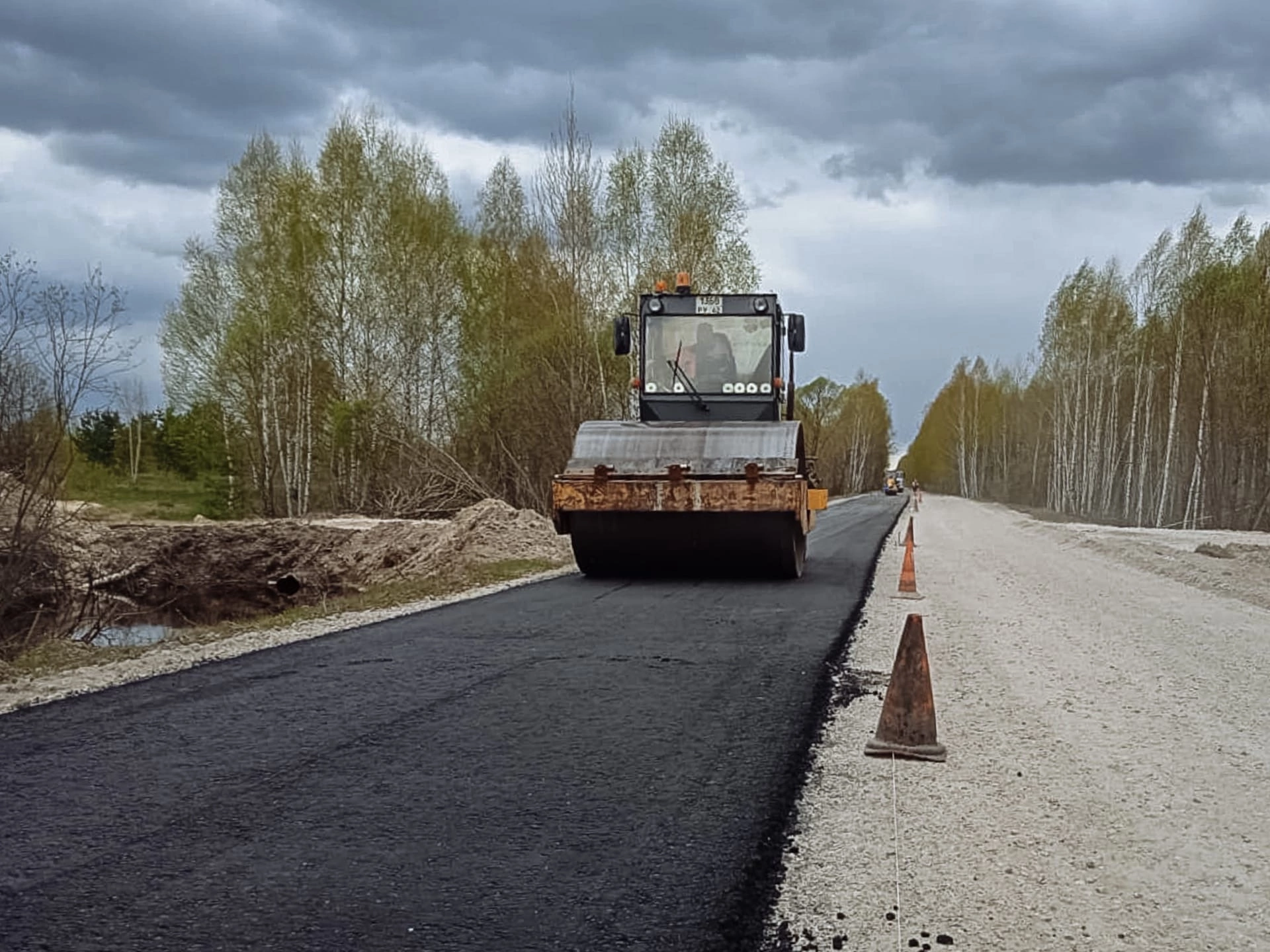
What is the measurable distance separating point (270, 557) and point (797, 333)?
14.4 m

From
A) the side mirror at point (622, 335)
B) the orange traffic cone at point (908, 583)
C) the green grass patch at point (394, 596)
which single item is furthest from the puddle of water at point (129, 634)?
the orange traffic cone at point (908, 583)

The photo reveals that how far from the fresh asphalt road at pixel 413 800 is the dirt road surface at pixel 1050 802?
11.8 inches

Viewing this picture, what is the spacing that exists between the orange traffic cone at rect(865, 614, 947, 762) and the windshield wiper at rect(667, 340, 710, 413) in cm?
834

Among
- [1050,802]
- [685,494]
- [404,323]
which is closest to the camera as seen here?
[1050,802]

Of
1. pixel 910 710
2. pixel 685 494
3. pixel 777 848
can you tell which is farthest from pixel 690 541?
pixel 777 848

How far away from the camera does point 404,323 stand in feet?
104

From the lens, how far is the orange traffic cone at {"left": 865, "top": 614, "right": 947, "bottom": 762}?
521 centimetres

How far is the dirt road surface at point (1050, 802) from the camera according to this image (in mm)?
3322

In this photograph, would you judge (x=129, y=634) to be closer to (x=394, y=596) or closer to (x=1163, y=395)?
(x=394, y=596)

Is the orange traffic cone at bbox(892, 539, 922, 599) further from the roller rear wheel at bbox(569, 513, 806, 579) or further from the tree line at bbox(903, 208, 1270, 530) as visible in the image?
the tree line at bbox(903, 208, 1270, 530)

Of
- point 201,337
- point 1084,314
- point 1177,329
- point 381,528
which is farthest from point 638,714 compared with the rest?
point 1084,314

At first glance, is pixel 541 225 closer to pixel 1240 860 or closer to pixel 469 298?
pixel 469 298

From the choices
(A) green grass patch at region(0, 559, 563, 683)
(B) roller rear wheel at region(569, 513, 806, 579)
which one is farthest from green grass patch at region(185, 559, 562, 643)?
(B) roller rear wheel at region(569, 513, 806, 579)

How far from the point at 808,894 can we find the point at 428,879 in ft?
3.91
